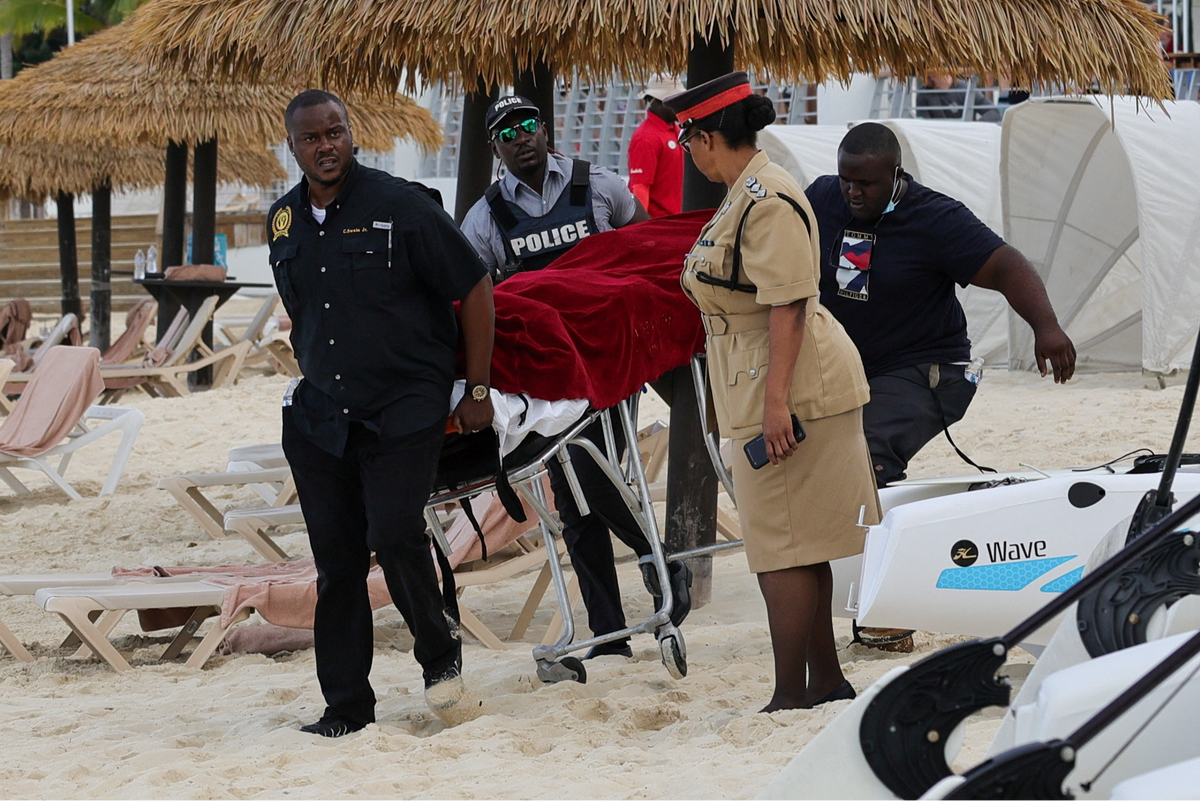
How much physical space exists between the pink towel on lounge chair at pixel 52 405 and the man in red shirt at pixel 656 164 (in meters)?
3.79

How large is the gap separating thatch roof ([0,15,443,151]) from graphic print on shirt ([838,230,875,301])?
8.91m

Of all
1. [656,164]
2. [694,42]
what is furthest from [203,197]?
[694,42]

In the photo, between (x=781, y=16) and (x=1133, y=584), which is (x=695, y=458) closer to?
(x=781, y=16)

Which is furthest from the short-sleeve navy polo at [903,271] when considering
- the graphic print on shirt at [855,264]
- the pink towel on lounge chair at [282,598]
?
the pink towel on lounge chair at [282,598]

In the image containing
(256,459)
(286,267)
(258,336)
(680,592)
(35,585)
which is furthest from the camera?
(258,336)

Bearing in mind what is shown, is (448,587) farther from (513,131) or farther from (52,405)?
(52,405)

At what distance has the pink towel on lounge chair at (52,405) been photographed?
7.73 metres

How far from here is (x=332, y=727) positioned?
348 cm

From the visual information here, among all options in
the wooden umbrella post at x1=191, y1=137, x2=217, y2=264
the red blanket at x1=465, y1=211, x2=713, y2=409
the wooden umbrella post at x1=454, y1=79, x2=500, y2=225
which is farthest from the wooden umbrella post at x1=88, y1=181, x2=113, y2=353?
the red blanket at x1=465, y1=211, x2=713, y2=409

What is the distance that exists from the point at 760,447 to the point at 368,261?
110cm

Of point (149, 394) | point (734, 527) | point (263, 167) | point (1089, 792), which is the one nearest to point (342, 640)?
point (1089, 792)

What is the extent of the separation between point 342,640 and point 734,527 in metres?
2.70

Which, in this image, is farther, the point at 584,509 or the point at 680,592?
the point at 680,592

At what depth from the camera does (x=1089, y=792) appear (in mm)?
1607
